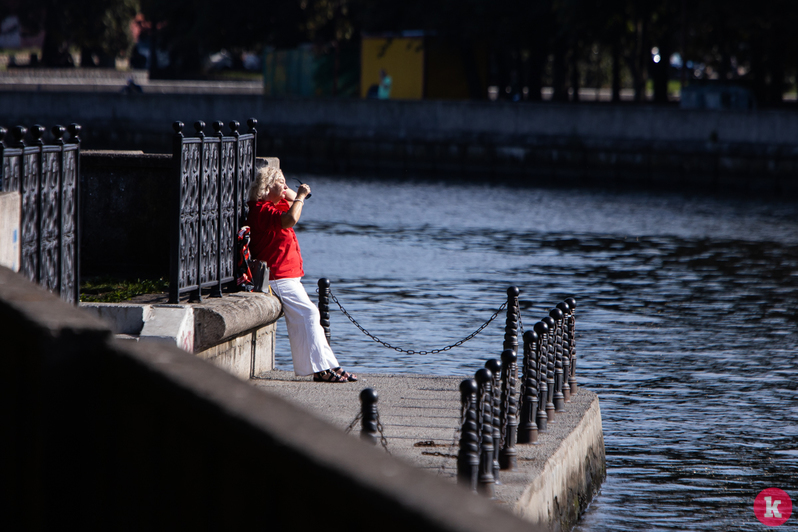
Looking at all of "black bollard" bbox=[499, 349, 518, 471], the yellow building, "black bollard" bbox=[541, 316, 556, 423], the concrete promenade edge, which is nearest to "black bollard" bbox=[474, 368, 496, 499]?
the concrete promenade edge

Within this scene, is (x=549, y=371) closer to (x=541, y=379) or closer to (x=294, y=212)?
(x=541, y=379)

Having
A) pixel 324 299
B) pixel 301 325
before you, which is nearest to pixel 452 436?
pixel 301 325

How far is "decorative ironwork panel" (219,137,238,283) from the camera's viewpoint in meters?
8.63

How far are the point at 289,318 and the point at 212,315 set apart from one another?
1031mm

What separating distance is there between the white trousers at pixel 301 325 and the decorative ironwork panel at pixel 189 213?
725 millimetres

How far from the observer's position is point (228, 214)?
873 centimetres

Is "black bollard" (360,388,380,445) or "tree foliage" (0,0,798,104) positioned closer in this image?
"black bollard" (360,388,380,445)

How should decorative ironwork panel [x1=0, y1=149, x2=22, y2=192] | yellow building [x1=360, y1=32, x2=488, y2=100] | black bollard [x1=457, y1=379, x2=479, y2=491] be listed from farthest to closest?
yellow building [x1=360, y1=32, x2=488, y2=100]
decorative ironwork panel [x1=0, y1=149, x2=22, y2=192]
black bollard [x1=457, y1=379, x2=479, y2=491]

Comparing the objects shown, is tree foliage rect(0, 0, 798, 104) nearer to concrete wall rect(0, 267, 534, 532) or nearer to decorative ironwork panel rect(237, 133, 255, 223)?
decorative ironwork panel rect(237, 133, 255, 223)

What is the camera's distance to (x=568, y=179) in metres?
38.0

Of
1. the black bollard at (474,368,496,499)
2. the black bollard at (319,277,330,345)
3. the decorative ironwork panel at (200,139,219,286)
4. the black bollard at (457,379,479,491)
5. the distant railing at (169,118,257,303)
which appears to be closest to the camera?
the black bollard at (457,379,479,491)

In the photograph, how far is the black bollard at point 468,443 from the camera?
5.57 metres

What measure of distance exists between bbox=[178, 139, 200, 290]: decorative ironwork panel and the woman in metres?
0.68

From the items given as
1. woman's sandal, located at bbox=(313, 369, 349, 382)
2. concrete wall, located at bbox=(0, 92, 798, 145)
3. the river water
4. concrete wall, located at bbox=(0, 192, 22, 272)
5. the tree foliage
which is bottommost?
the river water
